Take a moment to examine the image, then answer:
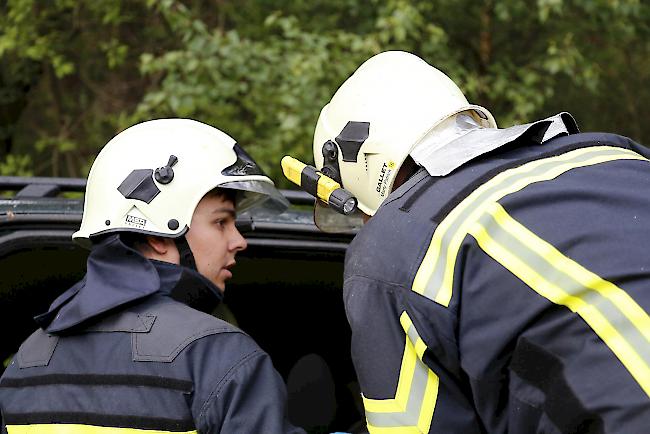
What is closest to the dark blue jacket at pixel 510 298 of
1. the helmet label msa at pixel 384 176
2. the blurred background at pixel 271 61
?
the helmet label msa at pixel 384 176

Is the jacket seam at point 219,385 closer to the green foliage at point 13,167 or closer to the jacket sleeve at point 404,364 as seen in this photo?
the jacket sleeve at point 404,364

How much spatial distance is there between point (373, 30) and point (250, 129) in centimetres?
120

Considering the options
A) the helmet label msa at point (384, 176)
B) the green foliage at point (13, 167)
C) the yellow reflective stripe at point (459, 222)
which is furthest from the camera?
the green foliage at point (13, 167)

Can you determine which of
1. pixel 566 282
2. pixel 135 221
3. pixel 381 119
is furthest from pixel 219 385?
pixel 566 282

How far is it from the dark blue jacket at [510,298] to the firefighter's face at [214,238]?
831 mm

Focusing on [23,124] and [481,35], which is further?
[23,124]

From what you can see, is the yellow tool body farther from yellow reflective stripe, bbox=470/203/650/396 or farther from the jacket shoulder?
yellow reflective stripe, bbox=470/203/650/396

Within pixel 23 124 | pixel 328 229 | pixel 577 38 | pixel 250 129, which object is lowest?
pixel 23 124

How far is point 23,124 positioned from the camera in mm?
9469

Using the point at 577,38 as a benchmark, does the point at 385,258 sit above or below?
above

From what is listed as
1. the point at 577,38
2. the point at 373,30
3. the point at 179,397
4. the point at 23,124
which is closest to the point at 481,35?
the point at 577,38

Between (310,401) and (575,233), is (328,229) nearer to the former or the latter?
(310,401)

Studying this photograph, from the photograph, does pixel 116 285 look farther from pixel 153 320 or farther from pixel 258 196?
pixel 258 196

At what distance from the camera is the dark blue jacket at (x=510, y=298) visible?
1.77 metres
